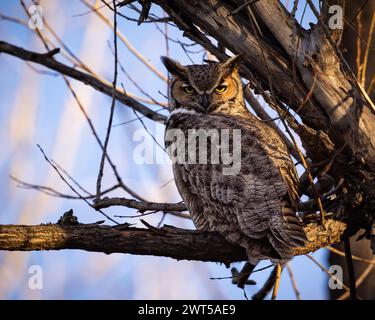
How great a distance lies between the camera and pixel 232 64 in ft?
12.8

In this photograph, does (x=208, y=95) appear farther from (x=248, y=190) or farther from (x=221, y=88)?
(x=248, y=190)

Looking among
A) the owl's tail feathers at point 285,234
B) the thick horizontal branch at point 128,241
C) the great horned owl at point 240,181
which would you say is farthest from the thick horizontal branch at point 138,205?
the owl's tail feathers at point 285,234

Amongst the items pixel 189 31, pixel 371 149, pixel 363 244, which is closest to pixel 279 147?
pixel 371 149

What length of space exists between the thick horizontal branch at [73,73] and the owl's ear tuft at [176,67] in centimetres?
43

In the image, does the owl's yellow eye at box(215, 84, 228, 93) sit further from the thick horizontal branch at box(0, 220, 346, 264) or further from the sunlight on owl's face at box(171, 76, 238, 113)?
the thick horizontal branch at box(0, 220, 346, 264)

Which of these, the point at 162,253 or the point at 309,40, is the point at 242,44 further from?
the point at 162,253

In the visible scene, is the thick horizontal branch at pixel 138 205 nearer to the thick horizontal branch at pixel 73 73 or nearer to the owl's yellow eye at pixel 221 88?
the thick horizontal branch at pixel 73 73

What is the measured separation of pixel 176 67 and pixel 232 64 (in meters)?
0.54

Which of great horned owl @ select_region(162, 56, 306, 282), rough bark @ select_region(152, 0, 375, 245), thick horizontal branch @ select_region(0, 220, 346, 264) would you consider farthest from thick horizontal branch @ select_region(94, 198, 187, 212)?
rough bark @ select_region(152, 0, 375, 245)

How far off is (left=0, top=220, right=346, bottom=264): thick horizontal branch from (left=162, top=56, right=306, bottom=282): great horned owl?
0.14m

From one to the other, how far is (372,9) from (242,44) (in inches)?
64.7

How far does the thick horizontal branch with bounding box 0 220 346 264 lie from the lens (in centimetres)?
283

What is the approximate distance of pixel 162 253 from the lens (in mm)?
3014

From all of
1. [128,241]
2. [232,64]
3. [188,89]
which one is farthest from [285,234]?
[188,89]
